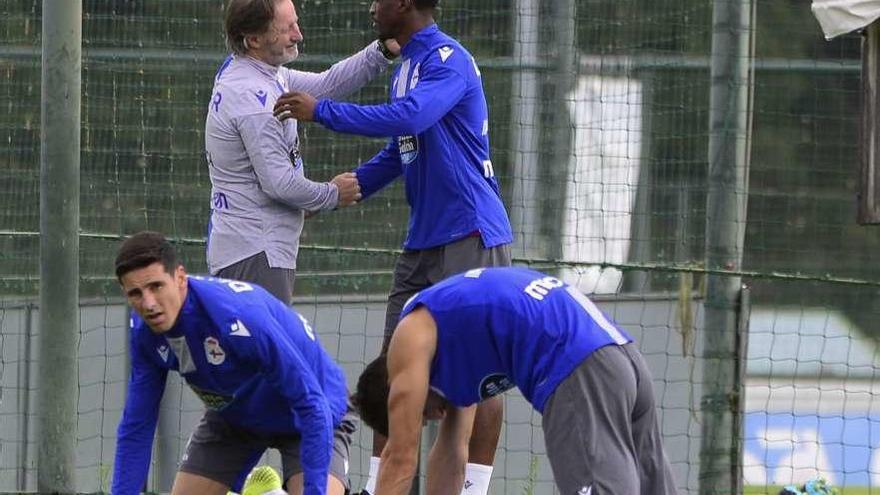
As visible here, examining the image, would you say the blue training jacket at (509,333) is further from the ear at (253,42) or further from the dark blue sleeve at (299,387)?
the ear at (253,42)

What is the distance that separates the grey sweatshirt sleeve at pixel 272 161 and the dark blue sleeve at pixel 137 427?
3.67 feet

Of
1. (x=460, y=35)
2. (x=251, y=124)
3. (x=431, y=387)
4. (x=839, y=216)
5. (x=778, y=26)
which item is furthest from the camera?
(x=839, y=216)

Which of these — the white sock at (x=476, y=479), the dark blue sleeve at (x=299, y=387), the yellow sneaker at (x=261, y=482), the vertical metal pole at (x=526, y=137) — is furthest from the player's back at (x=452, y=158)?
the vertical metal pole at (x=526, y=137)

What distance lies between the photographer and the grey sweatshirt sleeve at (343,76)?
763 centimetres

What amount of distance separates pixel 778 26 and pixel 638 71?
1023 mm

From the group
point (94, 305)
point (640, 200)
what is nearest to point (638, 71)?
point (640, 200)

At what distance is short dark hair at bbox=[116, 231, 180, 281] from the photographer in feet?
19.4

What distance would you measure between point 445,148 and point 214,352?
59.9 inches

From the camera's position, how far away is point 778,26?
978cm

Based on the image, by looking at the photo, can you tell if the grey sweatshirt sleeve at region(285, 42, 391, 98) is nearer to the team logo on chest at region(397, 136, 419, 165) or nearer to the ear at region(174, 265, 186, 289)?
Answer: the team logo on chest at region(397, 136, 419, 165)

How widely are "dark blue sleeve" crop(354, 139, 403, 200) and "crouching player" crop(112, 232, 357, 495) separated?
1.29 meters

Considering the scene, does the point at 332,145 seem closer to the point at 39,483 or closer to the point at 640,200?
the point at 640,200

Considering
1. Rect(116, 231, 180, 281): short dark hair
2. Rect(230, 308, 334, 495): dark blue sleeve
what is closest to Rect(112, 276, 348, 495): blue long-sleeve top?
Rect(230, 308, 334, 495): dark blue sleeve

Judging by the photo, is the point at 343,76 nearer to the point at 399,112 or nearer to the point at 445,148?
the point at 445,148
